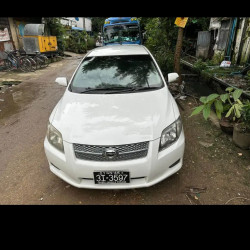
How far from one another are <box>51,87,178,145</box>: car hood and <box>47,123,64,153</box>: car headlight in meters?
0.06

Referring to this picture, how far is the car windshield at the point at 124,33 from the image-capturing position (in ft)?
32.4

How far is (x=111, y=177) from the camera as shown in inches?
82.7

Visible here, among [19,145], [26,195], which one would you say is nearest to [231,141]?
[26,195]

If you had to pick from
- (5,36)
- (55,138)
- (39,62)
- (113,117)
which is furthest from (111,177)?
(5,36)

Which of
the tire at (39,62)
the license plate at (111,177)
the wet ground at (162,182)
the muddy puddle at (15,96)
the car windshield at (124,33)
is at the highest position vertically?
the car windshield at (124,33)

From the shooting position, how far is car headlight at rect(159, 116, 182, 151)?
2193 millimetres

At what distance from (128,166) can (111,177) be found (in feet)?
0.76

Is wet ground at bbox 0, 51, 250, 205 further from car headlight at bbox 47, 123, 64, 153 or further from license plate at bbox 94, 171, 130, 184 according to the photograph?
car headlight at bbox 47, 123, 64, 153

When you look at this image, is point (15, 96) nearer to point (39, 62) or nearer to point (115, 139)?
point (39, 62)

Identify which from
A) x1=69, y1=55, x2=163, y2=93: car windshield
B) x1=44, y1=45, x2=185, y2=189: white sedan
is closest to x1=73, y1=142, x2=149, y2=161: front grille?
x1=44, y1=45, x2=185, y2=189: white sedan

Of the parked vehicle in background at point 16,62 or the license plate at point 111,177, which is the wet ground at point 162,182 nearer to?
the license plate at point 111,177

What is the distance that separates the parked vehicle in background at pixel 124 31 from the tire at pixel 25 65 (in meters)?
4.35

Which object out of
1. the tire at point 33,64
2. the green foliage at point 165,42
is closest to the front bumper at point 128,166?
the green foliage at point 165,42
